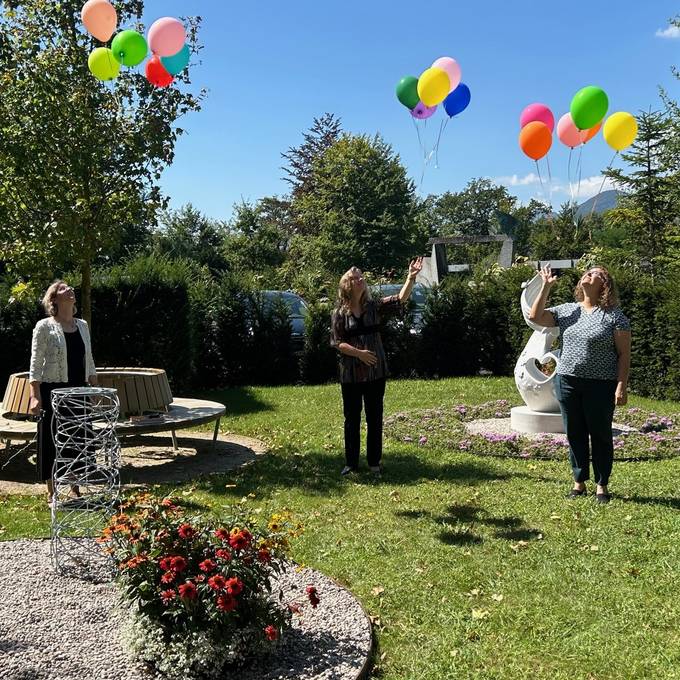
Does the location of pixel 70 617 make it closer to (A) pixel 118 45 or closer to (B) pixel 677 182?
(A) pixel 118 45

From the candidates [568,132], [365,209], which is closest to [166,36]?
[568,132]

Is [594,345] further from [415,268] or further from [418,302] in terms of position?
[418,302]

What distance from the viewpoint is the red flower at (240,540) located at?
306cm

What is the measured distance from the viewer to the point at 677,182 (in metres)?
16.4

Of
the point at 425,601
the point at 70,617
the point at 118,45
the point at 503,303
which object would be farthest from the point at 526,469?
the point at 503,303

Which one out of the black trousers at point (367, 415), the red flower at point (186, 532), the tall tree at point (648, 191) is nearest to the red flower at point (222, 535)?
the red flower at point (186, 532)

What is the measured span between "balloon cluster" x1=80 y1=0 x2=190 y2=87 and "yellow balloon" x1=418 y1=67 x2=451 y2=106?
265cm

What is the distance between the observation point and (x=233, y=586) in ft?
9.35

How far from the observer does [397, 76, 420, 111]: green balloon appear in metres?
8.30

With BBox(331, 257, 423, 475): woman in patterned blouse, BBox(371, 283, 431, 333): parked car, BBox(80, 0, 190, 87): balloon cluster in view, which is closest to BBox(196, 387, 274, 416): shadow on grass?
BBox(371, 283, 431, 333): parked car

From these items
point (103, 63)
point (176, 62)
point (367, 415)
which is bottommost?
point (367, 415)

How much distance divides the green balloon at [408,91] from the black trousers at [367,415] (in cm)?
387

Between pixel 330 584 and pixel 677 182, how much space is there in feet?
51.0

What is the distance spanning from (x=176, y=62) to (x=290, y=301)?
8.00 metres
